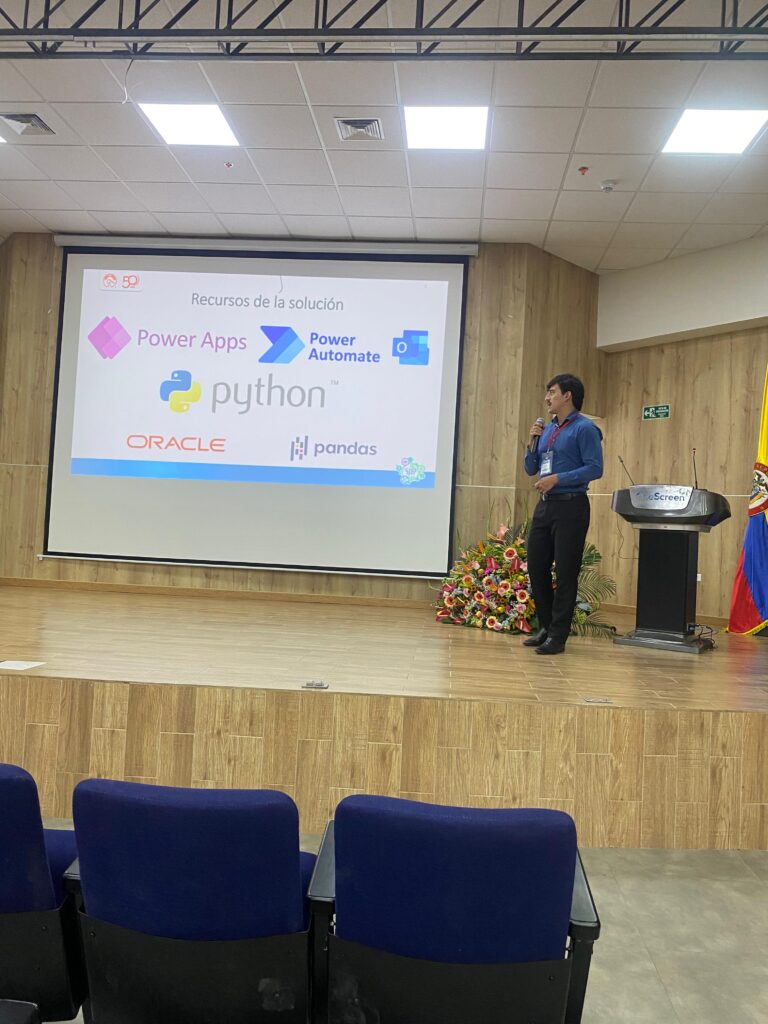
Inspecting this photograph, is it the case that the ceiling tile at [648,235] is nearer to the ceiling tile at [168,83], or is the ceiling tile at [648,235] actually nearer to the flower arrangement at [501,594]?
the flower arrangement at [501,594]

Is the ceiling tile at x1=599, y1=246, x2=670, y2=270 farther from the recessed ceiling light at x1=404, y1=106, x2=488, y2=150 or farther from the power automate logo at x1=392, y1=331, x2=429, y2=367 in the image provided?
the recessed ceiling light at x1=404, y1=106, x2=488, y2=150

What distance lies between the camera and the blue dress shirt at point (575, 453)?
4.33 metres

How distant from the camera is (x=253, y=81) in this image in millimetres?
4641

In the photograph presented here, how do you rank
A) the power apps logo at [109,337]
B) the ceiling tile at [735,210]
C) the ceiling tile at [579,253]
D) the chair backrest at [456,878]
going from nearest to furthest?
the chair backrest at [456,878], the ceiling tile at [735,210], the ceiling tile at [579,253], the power apps logo at [109,337]

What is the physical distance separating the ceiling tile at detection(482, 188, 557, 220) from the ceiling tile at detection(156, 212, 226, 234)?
7.52ft

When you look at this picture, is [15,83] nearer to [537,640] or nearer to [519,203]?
[519,203]

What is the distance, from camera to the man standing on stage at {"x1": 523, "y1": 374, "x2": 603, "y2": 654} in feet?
14.3

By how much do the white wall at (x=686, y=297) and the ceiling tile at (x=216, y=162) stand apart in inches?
135

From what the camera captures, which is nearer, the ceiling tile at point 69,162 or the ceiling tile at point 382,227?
the ceiling tile at point 69,162

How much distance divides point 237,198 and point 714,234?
3.78m

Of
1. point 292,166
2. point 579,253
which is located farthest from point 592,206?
point 292,166

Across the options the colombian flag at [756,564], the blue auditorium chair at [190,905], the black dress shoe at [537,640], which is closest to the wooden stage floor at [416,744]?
the black dress shoe at [537,640]

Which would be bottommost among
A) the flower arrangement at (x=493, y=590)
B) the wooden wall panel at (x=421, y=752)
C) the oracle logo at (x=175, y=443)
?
the wooden wall panel at (x=421, y=752)

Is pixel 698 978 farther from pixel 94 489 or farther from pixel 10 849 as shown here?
pixel 94 489
